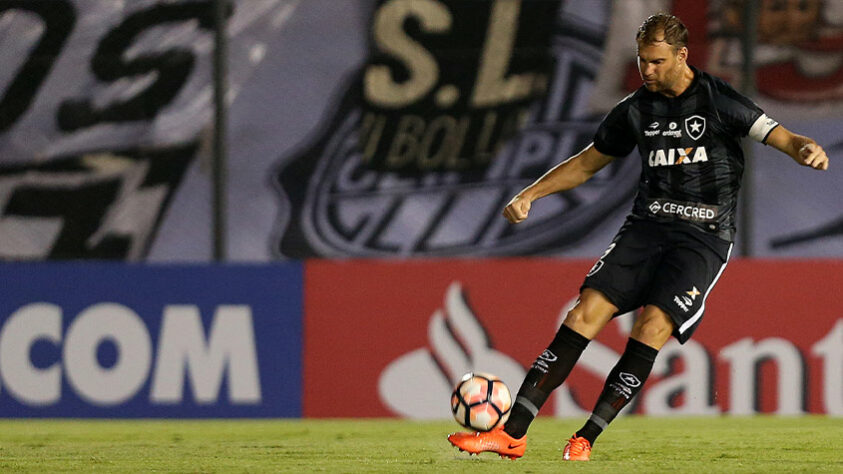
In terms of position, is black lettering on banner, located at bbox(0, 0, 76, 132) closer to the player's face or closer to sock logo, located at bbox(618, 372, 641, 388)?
the player's face

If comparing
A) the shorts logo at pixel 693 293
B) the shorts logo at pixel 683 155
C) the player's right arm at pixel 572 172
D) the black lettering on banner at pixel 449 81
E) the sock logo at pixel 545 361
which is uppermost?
the black lettering on banner at pixel 449 81

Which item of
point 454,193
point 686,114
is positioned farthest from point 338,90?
point 686,114

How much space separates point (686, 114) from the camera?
5504 mm

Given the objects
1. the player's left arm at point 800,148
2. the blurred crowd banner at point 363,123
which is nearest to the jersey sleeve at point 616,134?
the player's left arm at point 800,148

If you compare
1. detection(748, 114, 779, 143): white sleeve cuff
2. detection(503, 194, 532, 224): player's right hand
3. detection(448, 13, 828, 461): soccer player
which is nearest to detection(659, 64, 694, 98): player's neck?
detection(448, 13, 828, 461): soccer player

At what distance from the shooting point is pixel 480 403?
5496mm

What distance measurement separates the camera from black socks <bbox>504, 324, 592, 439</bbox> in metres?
5.39

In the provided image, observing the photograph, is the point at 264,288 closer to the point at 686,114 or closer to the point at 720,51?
the point at 686,114

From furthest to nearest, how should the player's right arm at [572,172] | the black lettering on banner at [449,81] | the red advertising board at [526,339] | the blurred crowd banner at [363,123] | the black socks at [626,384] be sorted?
1. the black lettering on banner at [449,81]
2. the blurred crowd banner at [363,123]
3. the red advertising board at [526,339]
4. the player's right arm at [572,172]
5. the black socks at [626,384]

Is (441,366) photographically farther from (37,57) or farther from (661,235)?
(37,57)

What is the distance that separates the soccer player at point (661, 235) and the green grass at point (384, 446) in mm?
250

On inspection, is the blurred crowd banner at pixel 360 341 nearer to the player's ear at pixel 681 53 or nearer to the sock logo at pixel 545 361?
the sock logo at pixel 545 361

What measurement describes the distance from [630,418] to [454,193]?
5.41 metres

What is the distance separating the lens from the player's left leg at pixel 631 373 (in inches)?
213
